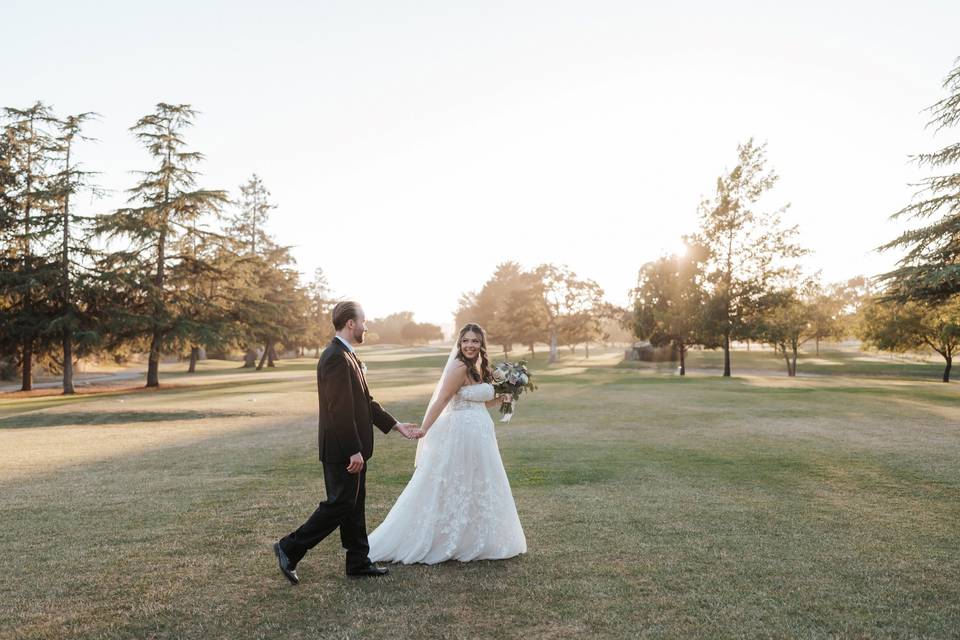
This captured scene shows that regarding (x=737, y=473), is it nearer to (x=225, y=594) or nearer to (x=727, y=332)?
(x=225, y=594)

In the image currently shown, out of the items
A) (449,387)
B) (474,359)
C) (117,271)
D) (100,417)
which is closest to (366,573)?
(449,387)

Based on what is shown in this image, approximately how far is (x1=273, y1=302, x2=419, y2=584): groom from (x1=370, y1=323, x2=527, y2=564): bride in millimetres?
538

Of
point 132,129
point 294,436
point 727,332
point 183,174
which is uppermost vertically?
point 132,129

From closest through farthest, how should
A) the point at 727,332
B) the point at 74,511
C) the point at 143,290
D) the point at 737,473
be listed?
the point at 74,511 → the point at 737,473 → the point at 143,290 → the point at 727,332

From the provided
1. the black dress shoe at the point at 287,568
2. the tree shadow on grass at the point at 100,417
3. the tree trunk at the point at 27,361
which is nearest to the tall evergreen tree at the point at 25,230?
the tree trunk at the point at 27,361

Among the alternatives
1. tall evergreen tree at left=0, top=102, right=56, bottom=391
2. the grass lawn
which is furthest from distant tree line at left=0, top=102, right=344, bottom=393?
the grass lawn

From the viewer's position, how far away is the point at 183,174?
3488 centimetres

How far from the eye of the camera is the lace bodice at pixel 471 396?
21.0ft

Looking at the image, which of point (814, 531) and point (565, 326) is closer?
point (814, 531)

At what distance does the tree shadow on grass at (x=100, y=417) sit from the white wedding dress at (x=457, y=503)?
15.3 m

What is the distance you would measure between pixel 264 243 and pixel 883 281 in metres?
54.4

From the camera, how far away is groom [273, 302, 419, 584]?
5.52m

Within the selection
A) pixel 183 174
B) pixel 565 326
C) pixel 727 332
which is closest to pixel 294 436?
pixel 183 174

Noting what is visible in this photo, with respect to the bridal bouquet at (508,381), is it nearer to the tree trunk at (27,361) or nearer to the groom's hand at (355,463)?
the groom's hand at (355,463)
